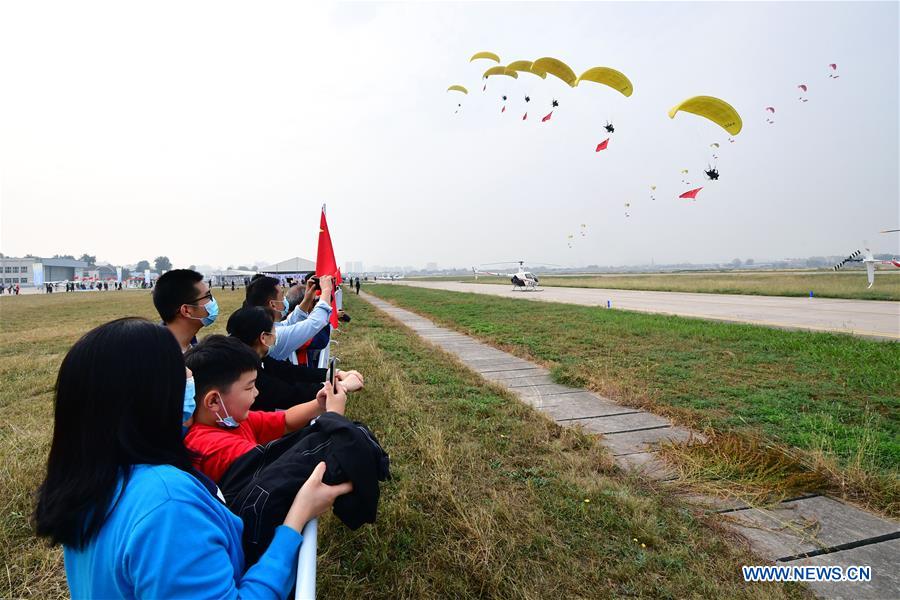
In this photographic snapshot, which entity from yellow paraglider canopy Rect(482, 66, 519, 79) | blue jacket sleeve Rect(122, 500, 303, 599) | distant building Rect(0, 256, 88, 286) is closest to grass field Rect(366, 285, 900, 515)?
blue jacket sleeve Rect(122, 500, 303, 599)

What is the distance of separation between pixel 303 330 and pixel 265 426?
1.09 meters

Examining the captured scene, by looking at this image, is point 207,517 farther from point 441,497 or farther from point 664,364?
point 664,364

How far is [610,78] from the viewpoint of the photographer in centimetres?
985

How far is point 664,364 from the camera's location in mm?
6809

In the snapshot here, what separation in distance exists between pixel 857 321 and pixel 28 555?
15.7 m

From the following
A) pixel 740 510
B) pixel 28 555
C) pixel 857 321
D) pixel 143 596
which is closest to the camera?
pixel 143 596

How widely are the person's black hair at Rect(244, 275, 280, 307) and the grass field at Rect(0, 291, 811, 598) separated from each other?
5.11ft

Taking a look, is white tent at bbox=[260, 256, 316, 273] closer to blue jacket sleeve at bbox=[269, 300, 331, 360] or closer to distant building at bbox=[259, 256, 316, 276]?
distant building at bbox=[259, 256, 316, 276]

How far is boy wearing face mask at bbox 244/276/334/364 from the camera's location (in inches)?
132

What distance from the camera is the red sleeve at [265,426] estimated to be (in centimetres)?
235

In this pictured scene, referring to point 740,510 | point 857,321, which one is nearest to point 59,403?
point 740,510

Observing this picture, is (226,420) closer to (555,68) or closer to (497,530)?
(497,530)

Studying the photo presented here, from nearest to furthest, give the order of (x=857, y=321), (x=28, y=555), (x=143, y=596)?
1. (x=143, y=596)
2. (x=28, y=555)
3. (x=857, y=321)

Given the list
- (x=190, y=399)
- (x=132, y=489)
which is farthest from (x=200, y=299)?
(x=132, y=489)
